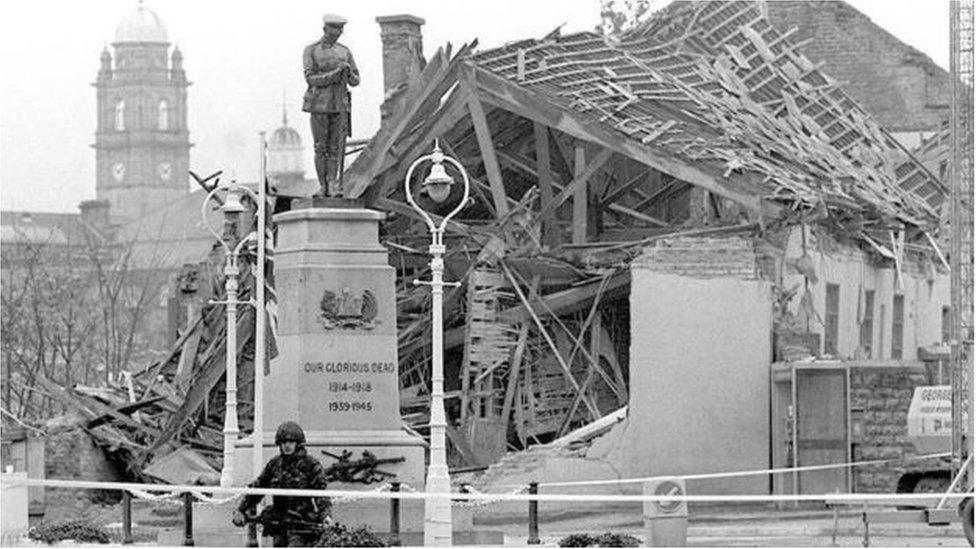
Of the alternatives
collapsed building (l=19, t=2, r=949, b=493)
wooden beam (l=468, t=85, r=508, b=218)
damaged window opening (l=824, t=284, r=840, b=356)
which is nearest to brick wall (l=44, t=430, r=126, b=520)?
collapsed building (l=19, t=2, r=949, b=493)

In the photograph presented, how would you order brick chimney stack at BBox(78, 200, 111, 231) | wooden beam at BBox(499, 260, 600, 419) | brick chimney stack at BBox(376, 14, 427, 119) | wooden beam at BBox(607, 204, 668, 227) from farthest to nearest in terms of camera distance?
brick chimney stack at BBox(78, 200, 111, 231) → brick chimney stack at BBox(376, 14, 427, 119) → wooden beam at BBox(607, 204, 668, 227) → wooden beam at BBox(499, 260, 600, 419)

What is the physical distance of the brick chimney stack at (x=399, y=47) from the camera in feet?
189

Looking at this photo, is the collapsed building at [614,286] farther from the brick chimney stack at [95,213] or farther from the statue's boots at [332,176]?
the brick chimney stack at [95,213]

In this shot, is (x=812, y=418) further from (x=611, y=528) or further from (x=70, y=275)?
(x=70, y=275)

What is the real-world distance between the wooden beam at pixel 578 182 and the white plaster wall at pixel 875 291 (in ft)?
10.4

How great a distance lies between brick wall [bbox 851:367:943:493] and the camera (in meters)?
47.4

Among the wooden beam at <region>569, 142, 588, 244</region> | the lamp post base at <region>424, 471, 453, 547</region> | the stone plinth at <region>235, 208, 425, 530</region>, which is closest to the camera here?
the lamp post base at <region>424, 471, 453, 547</region>

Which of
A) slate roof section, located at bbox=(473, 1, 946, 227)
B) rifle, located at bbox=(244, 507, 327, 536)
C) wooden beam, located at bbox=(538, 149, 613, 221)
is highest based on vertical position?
slate roof section, located at bbox=(473, 1, 946, 227)

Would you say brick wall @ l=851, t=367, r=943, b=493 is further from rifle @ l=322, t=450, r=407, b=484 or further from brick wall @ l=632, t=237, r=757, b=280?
rifle @ l=322, t=450, r=407, b=484

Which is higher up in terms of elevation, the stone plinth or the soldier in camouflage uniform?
the stone plinth

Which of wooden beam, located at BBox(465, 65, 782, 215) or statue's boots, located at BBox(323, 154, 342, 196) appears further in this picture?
wooden beam, located at BBox(465, 65, 782, 215)

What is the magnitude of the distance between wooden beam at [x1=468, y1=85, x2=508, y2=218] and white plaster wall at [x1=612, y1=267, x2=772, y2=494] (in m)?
2.98

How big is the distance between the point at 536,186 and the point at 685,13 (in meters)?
12.0

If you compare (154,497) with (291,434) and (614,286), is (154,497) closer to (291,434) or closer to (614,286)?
(291,434)
